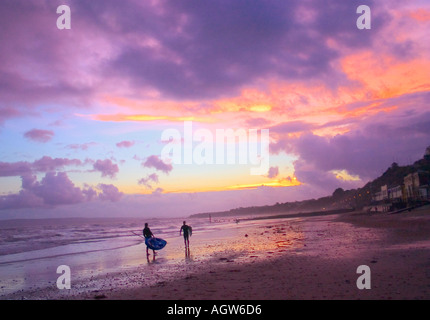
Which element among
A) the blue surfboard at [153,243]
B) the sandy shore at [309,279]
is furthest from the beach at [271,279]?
the blue surfboard at [153,243]

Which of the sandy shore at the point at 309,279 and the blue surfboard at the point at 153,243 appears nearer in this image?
the sandy shore at the point at 309,279

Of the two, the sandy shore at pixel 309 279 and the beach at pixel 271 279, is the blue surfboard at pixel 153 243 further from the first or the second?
the sandy shore at pixel 309 279

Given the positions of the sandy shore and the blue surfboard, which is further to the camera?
the blue surfboard

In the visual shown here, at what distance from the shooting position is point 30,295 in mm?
12648

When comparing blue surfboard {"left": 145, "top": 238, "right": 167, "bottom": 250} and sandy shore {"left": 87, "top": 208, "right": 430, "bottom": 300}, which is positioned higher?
sandy shore {"left": 87, "top": 208, "right": 430, "bottom": 300}

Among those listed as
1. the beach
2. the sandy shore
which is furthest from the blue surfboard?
the sandy shore

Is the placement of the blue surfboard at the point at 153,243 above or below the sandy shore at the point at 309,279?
below

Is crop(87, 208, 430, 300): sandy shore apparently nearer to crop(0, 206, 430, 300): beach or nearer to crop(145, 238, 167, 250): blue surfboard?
crop(0, 206, 430, 300): beach

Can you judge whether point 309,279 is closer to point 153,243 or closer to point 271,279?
point 271,279

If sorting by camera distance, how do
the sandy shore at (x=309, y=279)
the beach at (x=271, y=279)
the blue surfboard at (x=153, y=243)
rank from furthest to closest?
the blue surfboard at (x=153, y=243) < the beach at (x=271, y=279) < the sandy shore at (x=309, y=279)

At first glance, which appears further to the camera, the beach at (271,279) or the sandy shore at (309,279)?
the beach at (271,279)

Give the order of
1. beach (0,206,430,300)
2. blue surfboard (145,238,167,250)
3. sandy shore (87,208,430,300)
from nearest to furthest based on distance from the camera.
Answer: sandy shore (87,208,430,300) → beach (0,206,430,300) → blue surfboard (145,238,167,250)

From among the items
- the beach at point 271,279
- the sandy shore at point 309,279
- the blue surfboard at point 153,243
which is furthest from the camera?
the blue surfboard at point 153,243
